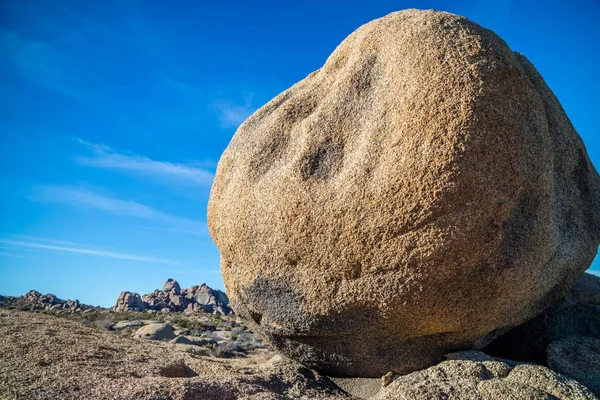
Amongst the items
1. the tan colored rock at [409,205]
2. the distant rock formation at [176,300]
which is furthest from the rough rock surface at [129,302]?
the tan colored rock at [409,205]

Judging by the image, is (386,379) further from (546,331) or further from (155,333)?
(155,333)

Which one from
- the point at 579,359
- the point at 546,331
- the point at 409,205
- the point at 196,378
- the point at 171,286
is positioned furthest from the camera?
the point at 171,286

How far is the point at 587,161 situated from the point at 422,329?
8.81 feet

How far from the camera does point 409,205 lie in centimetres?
370

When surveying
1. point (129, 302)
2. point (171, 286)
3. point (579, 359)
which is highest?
point (171, 286)

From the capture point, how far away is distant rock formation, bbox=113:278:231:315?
39906mm

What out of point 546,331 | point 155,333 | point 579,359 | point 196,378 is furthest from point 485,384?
point 155,333

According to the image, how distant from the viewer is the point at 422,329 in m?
4.18

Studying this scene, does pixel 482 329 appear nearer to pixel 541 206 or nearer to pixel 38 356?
pixel 541 206

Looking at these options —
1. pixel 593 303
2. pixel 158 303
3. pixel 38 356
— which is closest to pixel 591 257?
pixel 593 303

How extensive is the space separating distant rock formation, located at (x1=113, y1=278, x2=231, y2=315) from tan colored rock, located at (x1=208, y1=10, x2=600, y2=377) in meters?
33.4

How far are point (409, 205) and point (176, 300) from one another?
4378 cm

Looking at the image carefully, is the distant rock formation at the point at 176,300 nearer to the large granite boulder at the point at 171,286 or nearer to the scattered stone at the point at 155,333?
the large granite boulder at the point at 171,286

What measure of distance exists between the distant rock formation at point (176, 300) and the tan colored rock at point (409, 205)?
3345 cm
